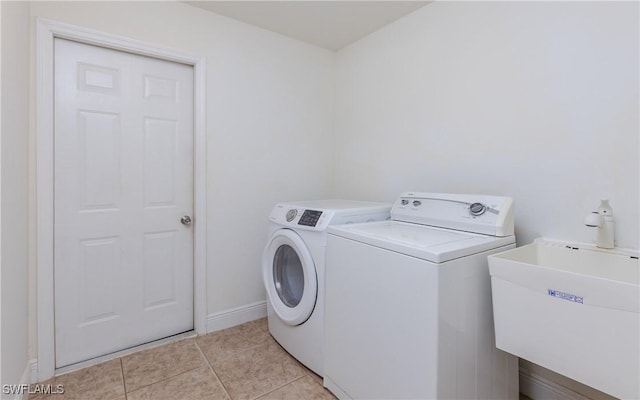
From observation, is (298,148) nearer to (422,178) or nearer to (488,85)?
(422,178)

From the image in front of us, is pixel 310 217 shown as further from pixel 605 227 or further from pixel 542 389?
pixel 542 389

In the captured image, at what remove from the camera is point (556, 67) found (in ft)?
4.98

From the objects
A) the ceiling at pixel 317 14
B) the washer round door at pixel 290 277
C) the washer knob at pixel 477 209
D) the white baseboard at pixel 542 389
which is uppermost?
the ceiling at pixel 317 14

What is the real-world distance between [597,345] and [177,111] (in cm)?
244

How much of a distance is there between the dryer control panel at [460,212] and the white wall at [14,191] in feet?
6.09

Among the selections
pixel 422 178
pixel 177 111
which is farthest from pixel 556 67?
pixel 177 111

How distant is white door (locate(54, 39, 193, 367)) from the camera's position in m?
1.81

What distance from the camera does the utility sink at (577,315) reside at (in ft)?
3.17

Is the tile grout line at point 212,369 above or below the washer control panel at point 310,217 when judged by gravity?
below

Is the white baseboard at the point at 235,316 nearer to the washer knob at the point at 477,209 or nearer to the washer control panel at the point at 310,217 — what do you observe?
the washer control panel at the point at 310,217

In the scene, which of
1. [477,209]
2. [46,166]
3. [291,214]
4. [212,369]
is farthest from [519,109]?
[46,166]

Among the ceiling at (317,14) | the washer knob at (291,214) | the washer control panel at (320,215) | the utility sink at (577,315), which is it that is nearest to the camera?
the utility sink at (577,315)

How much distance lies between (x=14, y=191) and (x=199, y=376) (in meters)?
1.29

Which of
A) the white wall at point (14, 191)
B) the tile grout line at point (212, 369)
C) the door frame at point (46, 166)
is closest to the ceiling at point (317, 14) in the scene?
the door frame at point (46, 166)
